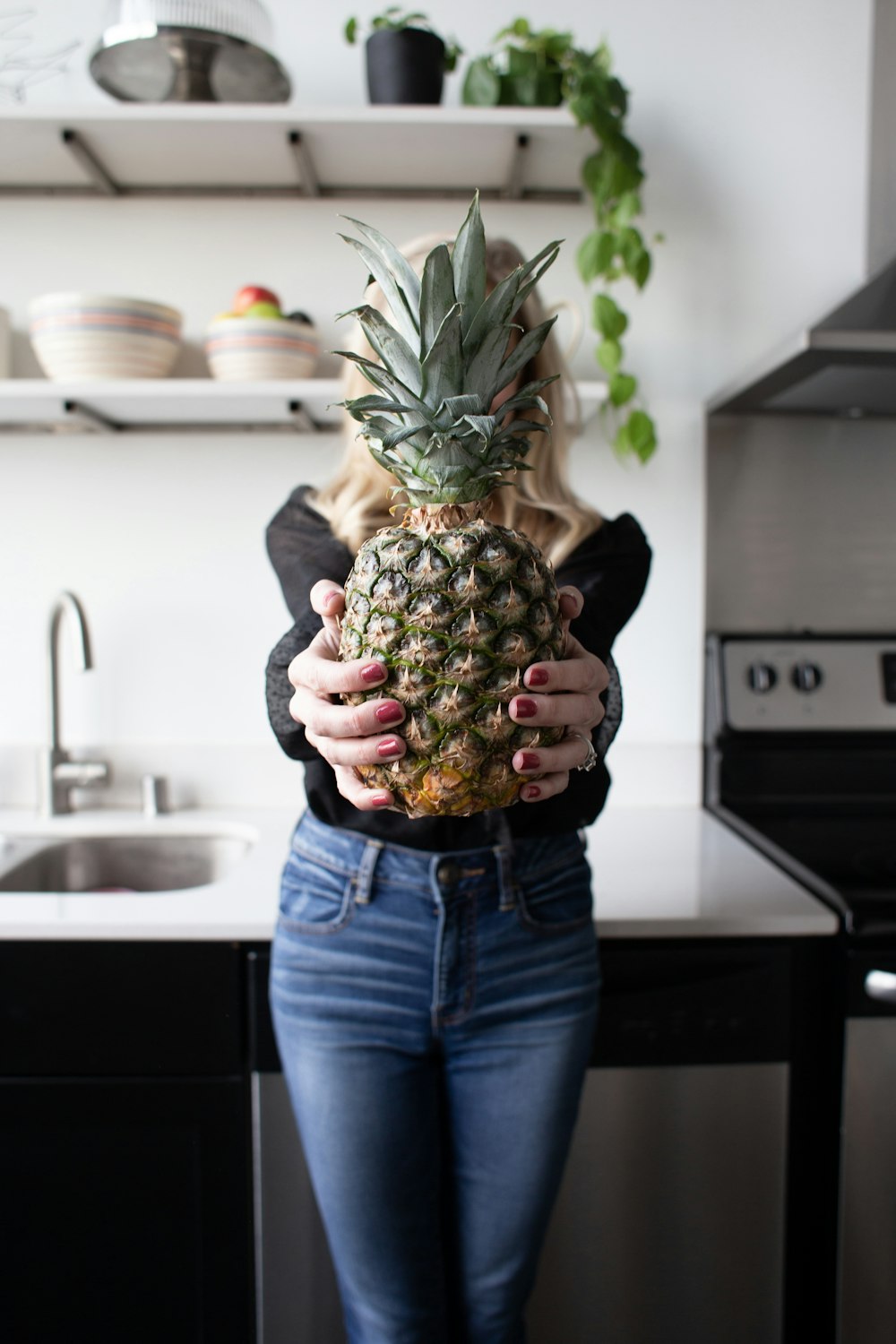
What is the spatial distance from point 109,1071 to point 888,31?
2.25 metres

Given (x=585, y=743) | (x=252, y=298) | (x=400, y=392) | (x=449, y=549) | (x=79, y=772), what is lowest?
(x=79, y=772)

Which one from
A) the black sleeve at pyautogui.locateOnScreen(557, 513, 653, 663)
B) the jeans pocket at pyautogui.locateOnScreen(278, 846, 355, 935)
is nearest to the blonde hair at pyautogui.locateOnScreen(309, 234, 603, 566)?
the black sleeve at pyautogui.locateOnScreen(557, 513, 653, 663)

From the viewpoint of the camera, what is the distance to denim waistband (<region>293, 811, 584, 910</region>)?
3.28ft

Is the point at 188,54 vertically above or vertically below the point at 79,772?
above

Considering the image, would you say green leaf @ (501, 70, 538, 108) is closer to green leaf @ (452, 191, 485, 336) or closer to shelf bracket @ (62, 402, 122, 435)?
shelf bracket @ (62, 402, 122, 435)

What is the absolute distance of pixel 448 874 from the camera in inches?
39.1

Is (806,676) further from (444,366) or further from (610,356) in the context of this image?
(444,366)

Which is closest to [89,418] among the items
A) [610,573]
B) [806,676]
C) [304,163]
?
[304,163]

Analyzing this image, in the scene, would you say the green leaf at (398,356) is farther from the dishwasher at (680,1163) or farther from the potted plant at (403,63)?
the potted plant at (403,63)

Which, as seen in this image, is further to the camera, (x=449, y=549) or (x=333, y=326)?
(x=333, y=326)

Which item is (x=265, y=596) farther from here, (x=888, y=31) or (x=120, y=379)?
(x=888, y=31)

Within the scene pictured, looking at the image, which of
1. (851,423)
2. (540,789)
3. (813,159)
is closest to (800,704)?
(851,423)

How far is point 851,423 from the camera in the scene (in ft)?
6.43

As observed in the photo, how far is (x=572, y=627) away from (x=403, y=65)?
118cm
